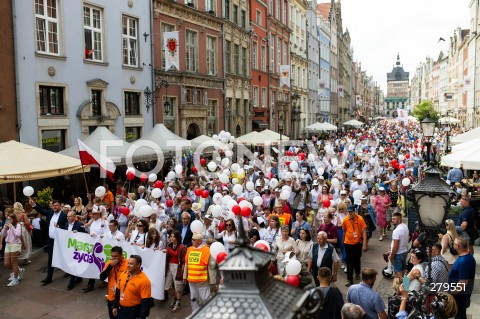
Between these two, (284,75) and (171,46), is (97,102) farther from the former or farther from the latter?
(284,75)

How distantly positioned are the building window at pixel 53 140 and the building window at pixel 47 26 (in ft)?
9.59

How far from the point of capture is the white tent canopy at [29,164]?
40.0ft

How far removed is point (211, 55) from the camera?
28.8 meters

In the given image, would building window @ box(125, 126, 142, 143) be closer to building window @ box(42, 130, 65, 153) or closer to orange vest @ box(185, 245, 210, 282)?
building window @ box(42, 130, 65, 153)

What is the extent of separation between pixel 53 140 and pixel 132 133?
4.75 metres

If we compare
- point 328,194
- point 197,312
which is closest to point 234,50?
point 328,194

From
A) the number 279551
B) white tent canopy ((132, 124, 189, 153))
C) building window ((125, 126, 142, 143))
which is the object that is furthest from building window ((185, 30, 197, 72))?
the number 279551

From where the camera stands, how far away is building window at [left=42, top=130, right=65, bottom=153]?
16.7 meters

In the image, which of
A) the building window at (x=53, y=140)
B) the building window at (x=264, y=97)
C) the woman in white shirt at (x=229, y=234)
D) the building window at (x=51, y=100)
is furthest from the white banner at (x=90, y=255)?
the building window at (x=264, y=97)

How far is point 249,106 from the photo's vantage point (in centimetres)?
3500

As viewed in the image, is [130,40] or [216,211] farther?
[130,40]

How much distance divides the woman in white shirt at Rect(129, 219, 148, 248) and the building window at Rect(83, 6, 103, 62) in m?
11.6

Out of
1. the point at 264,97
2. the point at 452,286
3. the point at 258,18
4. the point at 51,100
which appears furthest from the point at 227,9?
the point at 452,286

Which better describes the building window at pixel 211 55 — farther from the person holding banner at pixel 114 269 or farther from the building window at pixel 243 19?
the person holding banner at pixel 114 269
